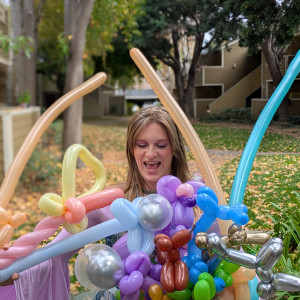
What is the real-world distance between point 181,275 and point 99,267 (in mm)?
211

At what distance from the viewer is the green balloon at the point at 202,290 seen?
110 centimetres

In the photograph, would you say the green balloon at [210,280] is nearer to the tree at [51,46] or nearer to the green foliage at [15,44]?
the green foliage at [15,44]

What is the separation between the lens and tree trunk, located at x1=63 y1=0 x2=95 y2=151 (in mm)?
5180

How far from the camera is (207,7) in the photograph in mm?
1914

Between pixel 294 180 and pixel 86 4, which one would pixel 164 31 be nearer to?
pixel 294 180

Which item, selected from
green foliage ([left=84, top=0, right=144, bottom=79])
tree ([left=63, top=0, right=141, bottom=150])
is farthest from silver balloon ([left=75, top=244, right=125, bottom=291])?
tree ([left=63, top=0, right=141, bottom=150])

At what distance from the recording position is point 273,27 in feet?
5.44

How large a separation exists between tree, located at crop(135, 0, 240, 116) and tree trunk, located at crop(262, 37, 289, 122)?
0.17 meters

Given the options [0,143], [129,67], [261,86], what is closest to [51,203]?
[261,86]

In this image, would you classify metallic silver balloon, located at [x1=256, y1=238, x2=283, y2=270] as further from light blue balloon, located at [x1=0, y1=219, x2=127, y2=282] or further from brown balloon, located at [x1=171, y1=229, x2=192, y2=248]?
light blue balloon, located at [x1=0, y1=219, x2=127, y2=282]

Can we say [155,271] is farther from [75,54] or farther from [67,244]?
[75,54]

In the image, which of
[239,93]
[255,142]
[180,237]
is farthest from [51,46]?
[180,237]

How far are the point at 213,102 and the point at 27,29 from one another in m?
5.92

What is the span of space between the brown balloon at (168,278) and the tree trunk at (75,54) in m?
4.14
